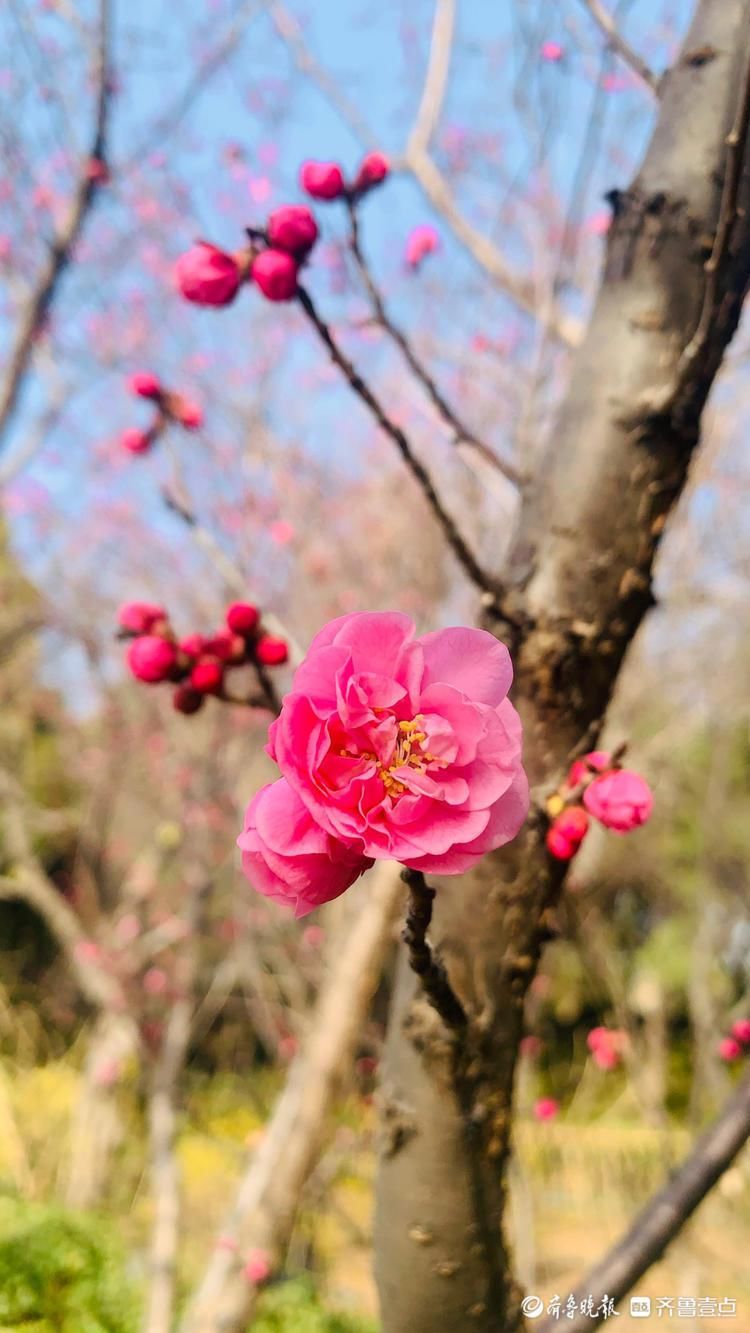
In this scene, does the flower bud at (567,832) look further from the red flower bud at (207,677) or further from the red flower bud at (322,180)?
the red flower bud at (322,180)

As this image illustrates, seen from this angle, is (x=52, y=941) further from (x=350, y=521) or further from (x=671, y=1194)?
(x=671, y=1194)

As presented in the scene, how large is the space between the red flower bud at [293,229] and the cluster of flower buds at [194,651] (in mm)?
451

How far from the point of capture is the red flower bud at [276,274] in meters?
0.94

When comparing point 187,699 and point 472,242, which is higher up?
point 472,242

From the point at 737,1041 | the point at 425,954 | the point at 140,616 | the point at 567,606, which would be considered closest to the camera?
the point at 425,954

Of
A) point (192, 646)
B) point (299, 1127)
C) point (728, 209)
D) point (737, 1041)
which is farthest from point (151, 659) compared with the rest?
point (299, 1127)

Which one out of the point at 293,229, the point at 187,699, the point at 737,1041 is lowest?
the point at 737,1041

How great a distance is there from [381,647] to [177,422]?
1203mm

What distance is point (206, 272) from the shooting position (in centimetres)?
100

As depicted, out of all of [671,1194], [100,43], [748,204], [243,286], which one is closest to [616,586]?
[748,204]

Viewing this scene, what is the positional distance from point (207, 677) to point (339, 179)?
0.66 meters

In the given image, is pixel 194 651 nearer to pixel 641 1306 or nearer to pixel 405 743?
pixel 405 743

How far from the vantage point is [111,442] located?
21.4ft

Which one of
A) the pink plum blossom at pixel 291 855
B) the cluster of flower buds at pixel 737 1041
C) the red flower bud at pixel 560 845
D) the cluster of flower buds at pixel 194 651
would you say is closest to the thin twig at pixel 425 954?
the pink plum blossom at pixel 291 855
